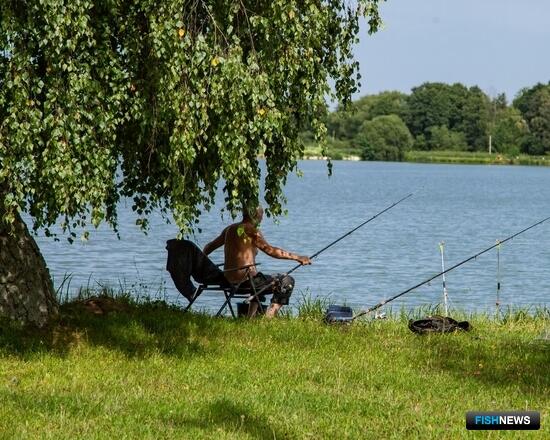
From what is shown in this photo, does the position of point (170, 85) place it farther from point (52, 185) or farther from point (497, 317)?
point (497, 317)

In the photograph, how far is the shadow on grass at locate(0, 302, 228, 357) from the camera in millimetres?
9359

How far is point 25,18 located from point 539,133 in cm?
14429

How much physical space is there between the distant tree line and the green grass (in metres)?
131

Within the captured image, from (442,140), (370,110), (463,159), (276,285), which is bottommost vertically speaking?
(463,159)

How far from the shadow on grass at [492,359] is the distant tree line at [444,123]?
429 feet

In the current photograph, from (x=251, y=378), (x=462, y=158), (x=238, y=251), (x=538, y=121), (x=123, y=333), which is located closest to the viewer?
(x=251, y=378)

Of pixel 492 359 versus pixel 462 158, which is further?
pixel 462 158

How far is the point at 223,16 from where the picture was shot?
28.6 feet

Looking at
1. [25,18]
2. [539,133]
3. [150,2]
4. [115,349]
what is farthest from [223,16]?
[539,133]

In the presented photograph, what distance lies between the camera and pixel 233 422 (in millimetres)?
7164

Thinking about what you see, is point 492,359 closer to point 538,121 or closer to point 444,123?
point 538,121

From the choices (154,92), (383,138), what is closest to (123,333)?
(154,92)

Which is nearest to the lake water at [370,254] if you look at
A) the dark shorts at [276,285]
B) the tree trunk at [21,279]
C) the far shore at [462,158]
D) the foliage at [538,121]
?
the tree trunk at [21,279]

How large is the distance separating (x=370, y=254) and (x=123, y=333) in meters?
18.8
